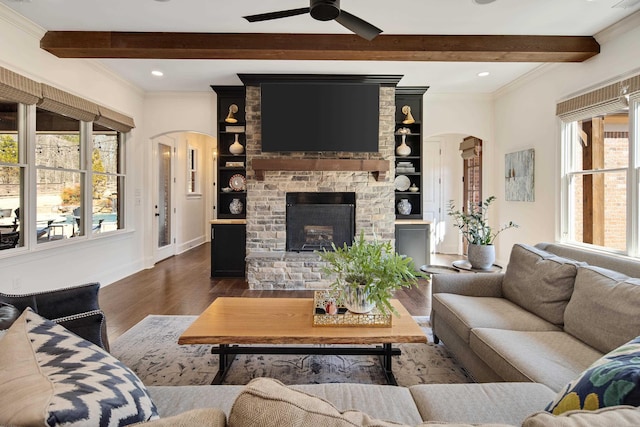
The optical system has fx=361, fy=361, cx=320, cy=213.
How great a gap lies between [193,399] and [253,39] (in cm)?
334

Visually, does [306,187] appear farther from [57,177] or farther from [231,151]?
[57,177]

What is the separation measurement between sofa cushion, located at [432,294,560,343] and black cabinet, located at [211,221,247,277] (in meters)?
3.16

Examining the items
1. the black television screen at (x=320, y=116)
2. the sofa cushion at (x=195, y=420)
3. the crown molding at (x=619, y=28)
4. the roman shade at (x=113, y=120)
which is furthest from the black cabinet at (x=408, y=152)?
the sofa cushion at (x=195, y=420)

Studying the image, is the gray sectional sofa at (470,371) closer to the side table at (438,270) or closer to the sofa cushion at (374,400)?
the sofa cushion at (374,400)

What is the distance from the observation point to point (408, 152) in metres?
5.44

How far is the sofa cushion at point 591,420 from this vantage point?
58 centimetres

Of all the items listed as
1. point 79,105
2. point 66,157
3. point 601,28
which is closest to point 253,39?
point 79,105

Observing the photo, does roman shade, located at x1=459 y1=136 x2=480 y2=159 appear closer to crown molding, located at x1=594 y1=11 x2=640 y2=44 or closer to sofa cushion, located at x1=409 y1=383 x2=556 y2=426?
crown molding, located at x1=594 y1=11 x2=640 y2=44

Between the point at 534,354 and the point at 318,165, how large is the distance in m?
3.51

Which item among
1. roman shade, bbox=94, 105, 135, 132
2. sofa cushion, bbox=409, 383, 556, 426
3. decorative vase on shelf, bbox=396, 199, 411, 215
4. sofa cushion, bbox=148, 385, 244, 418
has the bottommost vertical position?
sofa cushion, bbox=409, 383, 556, 426

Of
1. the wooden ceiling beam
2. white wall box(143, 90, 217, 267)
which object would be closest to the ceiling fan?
the wooden ceiling beam

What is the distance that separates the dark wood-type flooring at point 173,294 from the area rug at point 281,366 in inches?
22.4

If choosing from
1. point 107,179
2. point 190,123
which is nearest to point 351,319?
point 107,179

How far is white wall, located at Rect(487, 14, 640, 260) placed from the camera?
3338mm
